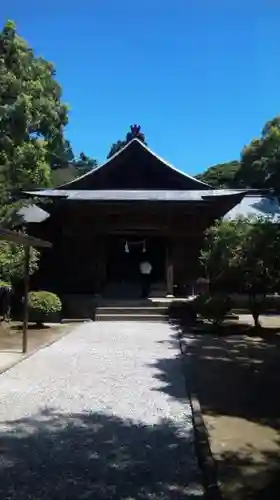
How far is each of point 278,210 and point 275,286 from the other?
12756 millimetres

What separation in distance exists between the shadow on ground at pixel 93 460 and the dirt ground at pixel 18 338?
357cm

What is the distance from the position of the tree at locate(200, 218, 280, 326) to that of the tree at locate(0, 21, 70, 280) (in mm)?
6377

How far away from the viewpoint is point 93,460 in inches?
194

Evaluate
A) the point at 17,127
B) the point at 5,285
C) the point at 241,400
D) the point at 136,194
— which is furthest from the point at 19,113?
the point at 241,400

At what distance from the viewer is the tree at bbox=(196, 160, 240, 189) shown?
46.7 m

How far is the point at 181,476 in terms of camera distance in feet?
15.1

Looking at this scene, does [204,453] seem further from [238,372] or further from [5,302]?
[5,302]

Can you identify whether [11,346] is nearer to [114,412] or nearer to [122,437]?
[114,412]

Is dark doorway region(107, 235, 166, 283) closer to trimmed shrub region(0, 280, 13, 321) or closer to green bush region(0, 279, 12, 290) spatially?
trimmed shrub region(0, 280, 13, 321)

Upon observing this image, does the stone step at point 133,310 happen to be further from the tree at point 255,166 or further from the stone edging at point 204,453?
the tree at point 255,166

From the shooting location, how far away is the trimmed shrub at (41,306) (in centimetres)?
1617


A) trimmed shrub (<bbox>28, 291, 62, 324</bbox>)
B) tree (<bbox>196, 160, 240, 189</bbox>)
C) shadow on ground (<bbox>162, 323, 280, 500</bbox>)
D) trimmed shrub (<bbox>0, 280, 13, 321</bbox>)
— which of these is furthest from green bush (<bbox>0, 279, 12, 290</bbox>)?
tree (<bbox>196, 160, 240, 189</bbox>)

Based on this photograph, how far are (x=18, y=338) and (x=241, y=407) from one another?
8207 millimetres

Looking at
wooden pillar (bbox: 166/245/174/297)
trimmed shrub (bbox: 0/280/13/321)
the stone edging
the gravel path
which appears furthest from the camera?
wooden pillar (bbox: 166/245/174/297)
